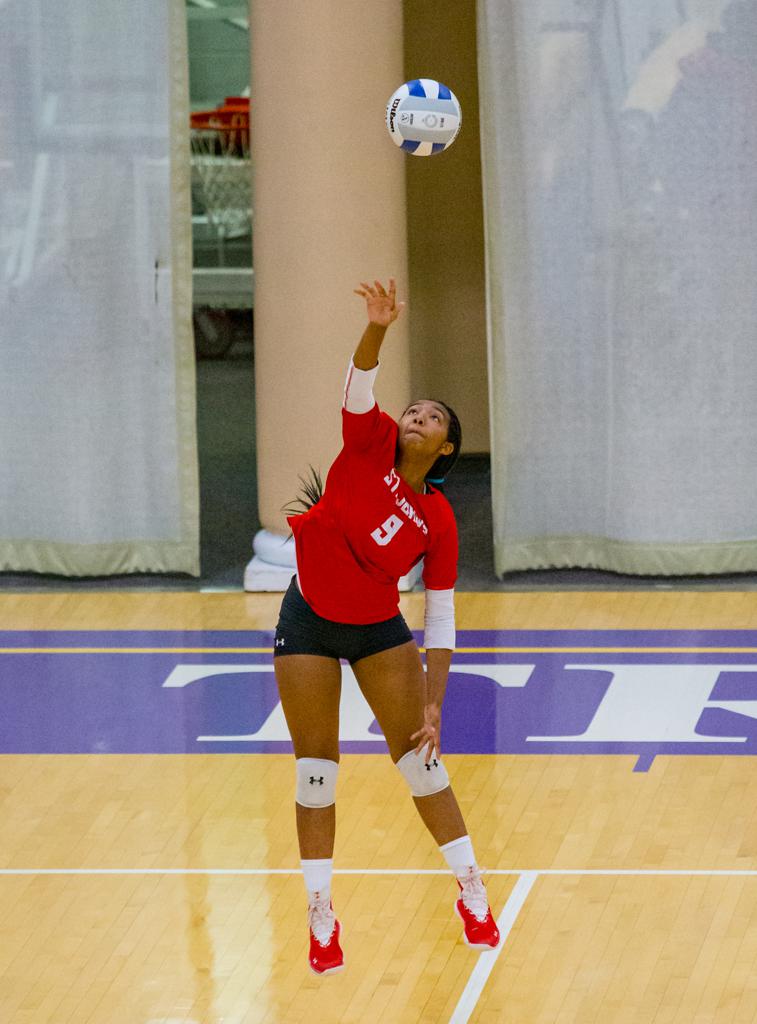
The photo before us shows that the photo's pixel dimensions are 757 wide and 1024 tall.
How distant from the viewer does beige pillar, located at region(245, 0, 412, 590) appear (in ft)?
26.8

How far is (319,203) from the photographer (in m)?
8.26

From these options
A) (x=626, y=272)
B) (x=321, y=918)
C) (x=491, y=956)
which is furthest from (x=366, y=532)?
(x=626, y=272)

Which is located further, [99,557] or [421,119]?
[99,557]

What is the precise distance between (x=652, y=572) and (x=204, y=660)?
246 cm

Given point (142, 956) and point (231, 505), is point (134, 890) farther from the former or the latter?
point (231, 505)

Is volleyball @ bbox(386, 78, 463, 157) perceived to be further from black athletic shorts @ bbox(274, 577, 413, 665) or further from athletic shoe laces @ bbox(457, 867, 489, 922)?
athletic shoe laces @ bbox(457, 867, 489, 922)

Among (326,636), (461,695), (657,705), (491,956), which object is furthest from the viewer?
(461,695)

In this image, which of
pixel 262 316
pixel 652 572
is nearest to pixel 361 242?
pixel 262 316

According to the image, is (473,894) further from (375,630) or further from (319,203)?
(319,203)

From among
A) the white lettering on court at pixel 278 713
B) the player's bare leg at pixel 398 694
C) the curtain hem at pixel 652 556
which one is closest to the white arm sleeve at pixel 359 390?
the player's bare leg at pixel 398 694

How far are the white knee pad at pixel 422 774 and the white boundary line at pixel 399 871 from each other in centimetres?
92

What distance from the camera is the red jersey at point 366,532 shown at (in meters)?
4.29

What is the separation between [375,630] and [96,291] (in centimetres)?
470

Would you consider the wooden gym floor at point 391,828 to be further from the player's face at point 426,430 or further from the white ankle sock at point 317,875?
the player's face at point 426,430
